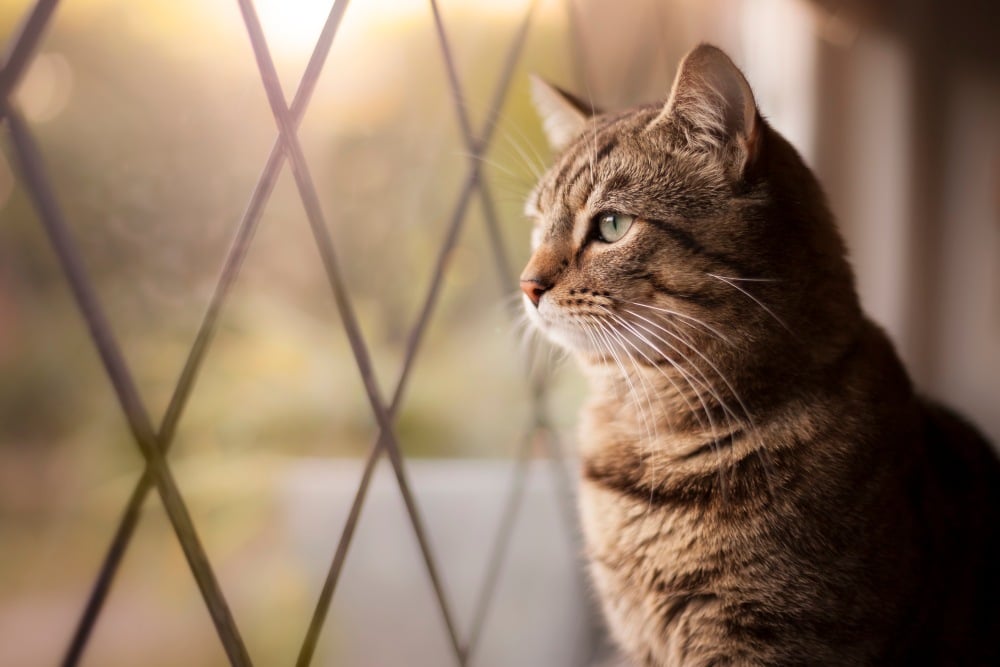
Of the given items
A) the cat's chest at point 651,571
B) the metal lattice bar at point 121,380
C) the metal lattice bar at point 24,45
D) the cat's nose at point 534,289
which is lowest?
the cat's chest at point 651,571

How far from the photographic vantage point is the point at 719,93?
78 cm

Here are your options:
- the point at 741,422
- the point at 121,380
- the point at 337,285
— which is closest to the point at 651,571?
the point at 741,422

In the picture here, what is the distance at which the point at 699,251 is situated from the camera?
0.80 metres

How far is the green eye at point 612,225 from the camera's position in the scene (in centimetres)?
84

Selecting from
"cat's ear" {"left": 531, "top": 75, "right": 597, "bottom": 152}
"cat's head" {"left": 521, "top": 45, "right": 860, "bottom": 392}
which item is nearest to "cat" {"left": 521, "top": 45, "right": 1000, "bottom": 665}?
"cat's head" {"left": 521, "top": 45, "right": 860, "bottom": 392}

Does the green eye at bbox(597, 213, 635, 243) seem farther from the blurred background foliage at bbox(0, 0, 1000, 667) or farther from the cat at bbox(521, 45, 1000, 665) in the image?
the blurred background foliage at bbox(0, 0, 1000, 667)

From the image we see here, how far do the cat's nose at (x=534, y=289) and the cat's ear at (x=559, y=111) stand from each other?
9.9 inches

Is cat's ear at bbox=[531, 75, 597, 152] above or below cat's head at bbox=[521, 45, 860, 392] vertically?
above

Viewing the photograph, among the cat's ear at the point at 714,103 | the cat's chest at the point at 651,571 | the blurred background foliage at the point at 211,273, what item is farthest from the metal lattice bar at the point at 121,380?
the cat's ear at the point at 714,103

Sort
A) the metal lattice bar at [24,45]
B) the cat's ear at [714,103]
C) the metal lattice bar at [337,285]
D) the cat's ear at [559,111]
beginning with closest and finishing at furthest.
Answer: the metal lattice bar at [24,45] → the metal lattice bar at [337,285] → the cat's ear at [714,103] → the cat's ear at [559,111]

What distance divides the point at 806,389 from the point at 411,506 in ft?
1.43

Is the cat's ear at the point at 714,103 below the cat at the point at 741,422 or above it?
above

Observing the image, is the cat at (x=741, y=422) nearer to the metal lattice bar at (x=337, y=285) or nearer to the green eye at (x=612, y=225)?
the green eye at (x=612, y=225)

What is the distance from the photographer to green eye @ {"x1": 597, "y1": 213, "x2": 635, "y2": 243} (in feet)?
2.74
